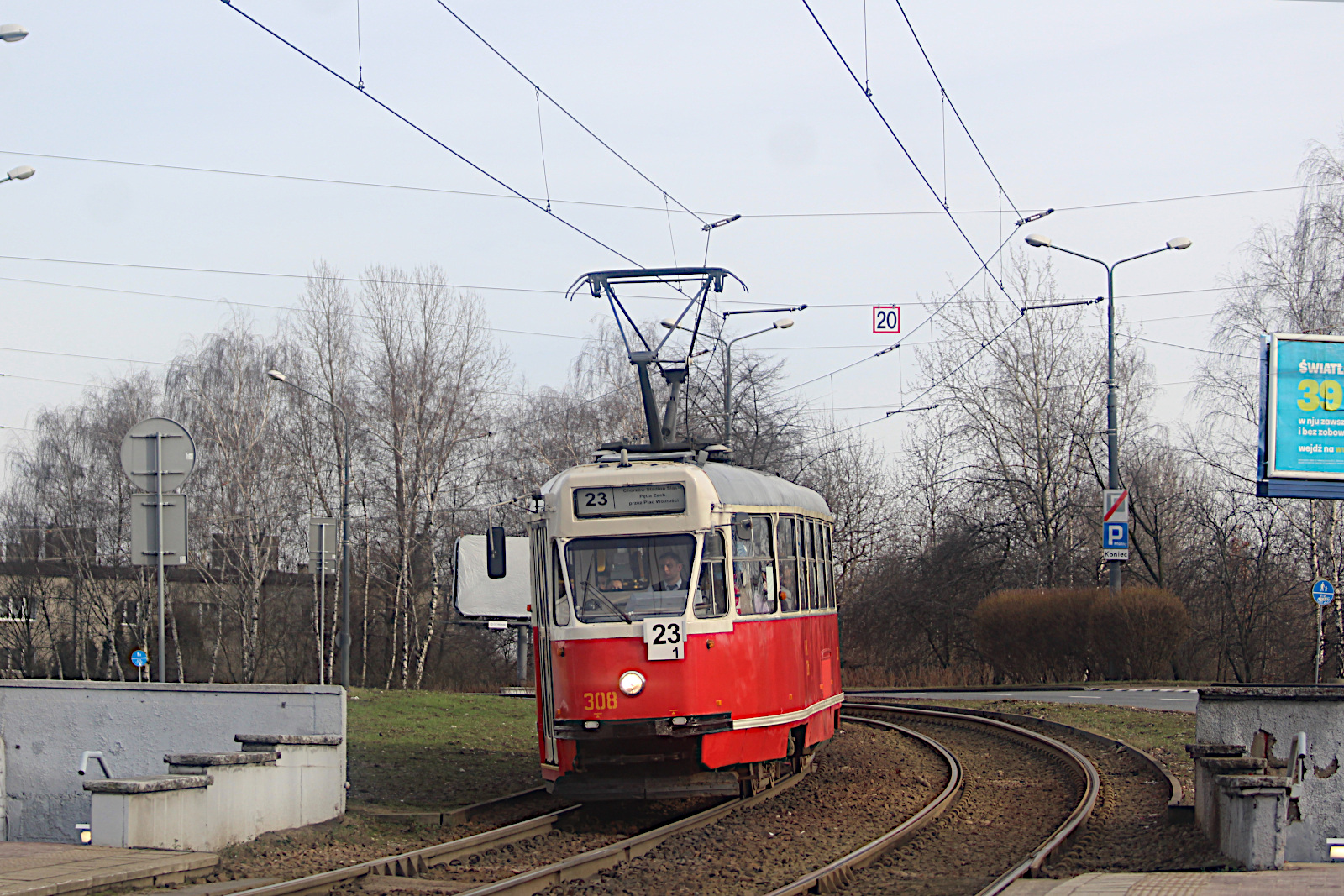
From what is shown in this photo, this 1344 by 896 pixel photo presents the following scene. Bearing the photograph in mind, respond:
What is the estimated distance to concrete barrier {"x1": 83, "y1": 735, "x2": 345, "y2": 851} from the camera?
329 inches

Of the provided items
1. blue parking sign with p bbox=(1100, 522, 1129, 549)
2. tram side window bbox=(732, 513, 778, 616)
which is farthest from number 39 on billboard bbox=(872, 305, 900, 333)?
tram side window bbox=(732, 513, 778, 616)

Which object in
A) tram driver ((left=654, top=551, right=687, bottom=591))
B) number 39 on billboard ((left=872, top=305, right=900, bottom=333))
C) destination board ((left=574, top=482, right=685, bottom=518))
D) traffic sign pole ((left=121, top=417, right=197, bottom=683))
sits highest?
number 39 on billboard ((left=872, top=305, right=900, bottom=333))

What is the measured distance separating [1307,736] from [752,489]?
4.80 meters

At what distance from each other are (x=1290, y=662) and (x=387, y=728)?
24.1 meters

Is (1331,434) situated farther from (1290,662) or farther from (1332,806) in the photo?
(1290,662)

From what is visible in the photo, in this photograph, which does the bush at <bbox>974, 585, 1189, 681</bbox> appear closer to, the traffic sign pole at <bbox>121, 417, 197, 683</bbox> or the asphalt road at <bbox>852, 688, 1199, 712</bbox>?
the asphalt road at <bbox>852, 688, 1199, 712</bbox>

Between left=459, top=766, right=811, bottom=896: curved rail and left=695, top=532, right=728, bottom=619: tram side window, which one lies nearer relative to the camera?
left=459, top=766, right=811, bottom=896: curved rail

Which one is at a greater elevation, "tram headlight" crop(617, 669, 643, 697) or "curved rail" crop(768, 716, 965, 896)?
"tram headlight" crop(617, 669, 643, 697)

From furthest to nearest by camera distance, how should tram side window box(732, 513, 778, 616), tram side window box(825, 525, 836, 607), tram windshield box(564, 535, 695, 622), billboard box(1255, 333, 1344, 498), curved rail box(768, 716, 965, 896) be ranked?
tram side window box(825, 525, 836, 607)
billboard box(1255, 333, 1344, 498)
tram side window box(732, 513, 778, 616)
tram windshield box(564, 535, 695, 622)
curved rail box(768, 716, 965, 896)

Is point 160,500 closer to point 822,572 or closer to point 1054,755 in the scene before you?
point 822,572

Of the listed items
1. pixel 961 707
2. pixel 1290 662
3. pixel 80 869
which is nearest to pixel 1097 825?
pixel 80 869

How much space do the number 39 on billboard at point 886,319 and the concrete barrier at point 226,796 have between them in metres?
21.3

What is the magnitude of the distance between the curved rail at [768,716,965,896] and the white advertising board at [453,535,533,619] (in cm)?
1604

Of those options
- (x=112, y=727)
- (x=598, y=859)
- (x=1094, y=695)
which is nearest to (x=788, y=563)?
(x=598, y=859)
